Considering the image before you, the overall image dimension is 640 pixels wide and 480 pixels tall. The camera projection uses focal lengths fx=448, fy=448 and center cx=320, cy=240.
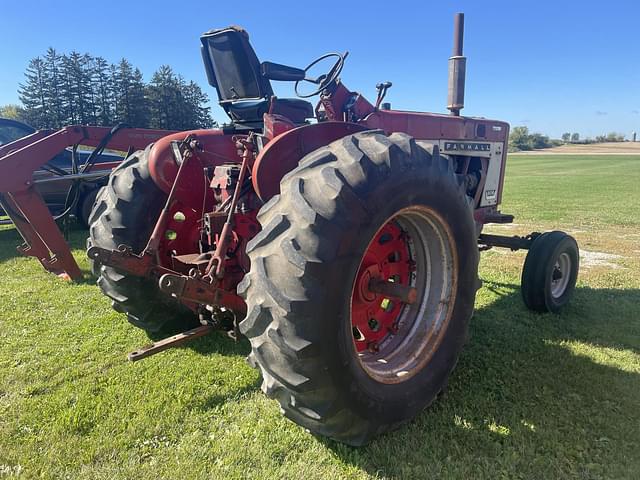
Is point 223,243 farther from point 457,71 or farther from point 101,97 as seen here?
point 101,97

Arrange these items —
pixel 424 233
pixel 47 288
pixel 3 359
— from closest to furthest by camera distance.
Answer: pixel 424 233, pixel 3 359, pixel 47 288

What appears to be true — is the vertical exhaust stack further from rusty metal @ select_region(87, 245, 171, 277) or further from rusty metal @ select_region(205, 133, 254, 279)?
rusty metal @ select_region(87, 245, 171, 277)

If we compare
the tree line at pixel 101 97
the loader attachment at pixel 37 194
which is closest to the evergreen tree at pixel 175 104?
the tree line at pixel 101 97

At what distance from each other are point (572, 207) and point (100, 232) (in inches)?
477

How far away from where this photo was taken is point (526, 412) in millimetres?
2553

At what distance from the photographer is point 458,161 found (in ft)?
15.2

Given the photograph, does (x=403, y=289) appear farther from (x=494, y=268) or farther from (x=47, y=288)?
(x=47, y=288)

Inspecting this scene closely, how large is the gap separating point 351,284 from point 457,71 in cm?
330

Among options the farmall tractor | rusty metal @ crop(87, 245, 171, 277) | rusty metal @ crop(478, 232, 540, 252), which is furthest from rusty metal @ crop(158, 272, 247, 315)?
rusty metal @ crop(478, 232, 540, 252)

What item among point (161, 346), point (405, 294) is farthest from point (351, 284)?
point (161, 346)

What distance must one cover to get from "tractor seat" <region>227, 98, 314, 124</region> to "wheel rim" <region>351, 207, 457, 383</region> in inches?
50.5

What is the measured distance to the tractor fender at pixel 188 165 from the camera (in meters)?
3.01

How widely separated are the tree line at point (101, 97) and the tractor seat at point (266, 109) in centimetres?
4634

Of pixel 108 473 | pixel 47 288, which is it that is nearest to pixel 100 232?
pixel 108 473
